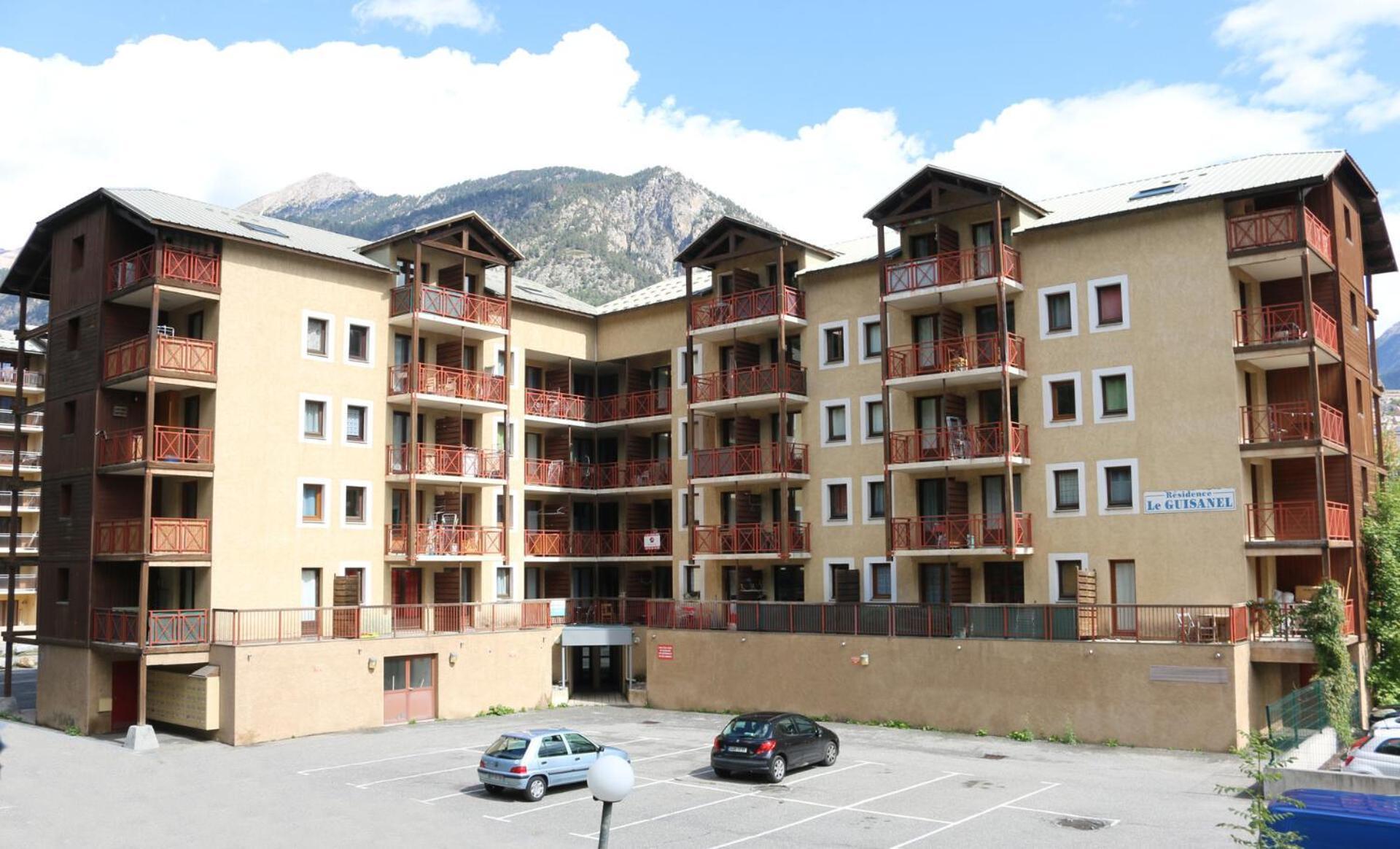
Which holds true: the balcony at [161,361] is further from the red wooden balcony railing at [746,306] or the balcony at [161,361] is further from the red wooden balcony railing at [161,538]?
the red wooden balcony railing at [746,306]

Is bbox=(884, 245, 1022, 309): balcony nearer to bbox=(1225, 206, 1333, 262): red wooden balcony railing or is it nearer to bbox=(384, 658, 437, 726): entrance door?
bbox=(1225, 206, 1333, 262): red wooden balcony railing

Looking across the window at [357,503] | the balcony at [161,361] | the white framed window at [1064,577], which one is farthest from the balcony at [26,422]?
the white framed window at [1064,577]

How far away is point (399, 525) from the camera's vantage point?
139ft

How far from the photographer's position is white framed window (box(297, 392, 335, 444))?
131 ft

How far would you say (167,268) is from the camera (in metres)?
36.7

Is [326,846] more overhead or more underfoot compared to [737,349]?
more underfoot

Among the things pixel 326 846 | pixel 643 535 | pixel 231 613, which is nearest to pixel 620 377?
pixel 643 535

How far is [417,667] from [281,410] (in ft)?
31.9

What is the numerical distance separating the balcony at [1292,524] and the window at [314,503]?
29468 millimetres

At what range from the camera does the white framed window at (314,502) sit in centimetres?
3931

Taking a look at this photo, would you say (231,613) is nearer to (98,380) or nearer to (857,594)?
(98,380)

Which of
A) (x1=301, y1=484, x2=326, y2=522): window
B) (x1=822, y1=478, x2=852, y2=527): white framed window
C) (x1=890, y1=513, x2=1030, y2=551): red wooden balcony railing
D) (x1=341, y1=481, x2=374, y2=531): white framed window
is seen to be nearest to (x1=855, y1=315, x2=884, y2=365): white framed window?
(x1=822, y1=478, x2=852, y2=527): white framed window

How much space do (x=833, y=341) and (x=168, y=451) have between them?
918 inches

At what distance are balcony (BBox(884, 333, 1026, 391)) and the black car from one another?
555 inches
